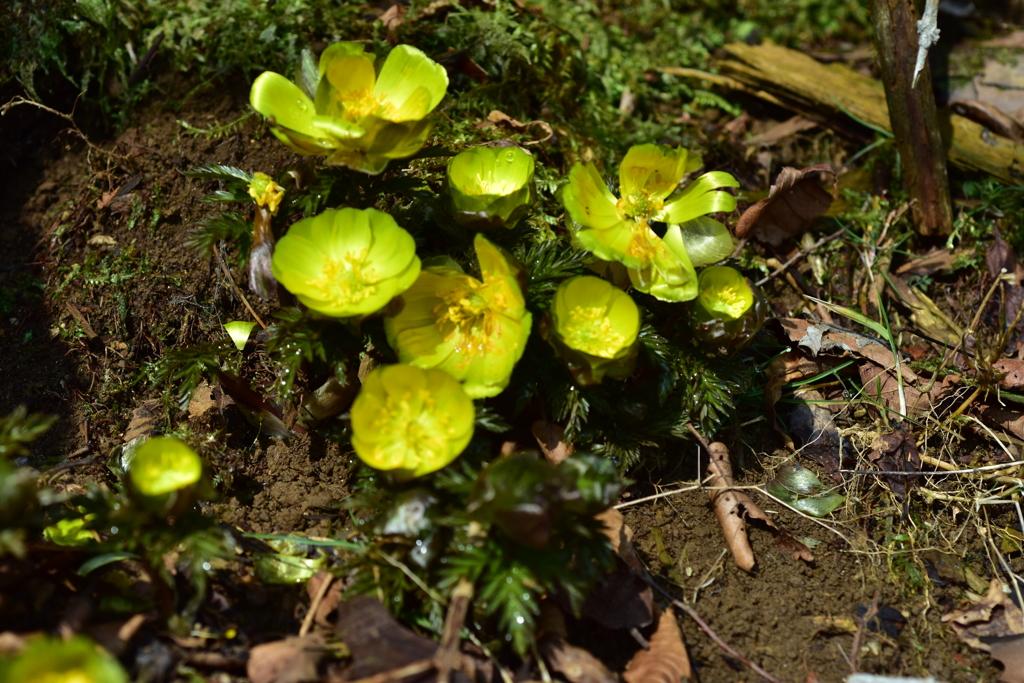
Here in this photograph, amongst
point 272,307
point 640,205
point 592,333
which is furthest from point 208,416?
point 640,205

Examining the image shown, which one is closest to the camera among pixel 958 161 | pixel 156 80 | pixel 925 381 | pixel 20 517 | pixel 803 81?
pixel 20 517

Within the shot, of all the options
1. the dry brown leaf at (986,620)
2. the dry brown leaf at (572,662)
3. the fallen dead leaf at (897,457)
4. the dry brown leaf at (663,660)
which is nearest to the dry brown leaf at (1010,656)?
the dry brown leaf at (986,620)

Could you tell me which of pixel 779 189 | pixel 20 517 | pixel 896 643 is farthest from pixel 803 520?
pixel 20 517

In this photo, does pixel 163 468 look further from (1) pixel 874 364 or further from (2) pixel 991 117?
(2) pixel 991 117

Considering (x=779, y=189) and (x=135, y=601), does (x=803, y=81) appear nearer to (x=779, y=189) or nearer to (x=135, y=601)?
(x=779, y=189)

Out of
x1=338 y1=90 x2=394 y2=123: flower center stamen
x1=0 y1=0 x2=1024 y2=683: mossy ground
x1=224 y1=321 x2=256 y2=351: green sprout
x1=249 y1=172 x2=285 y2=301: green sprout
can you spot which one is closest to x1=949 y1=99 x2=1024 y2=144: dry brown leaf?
x1=0 y1=0 x2=1024 y2=683: mossy ground
